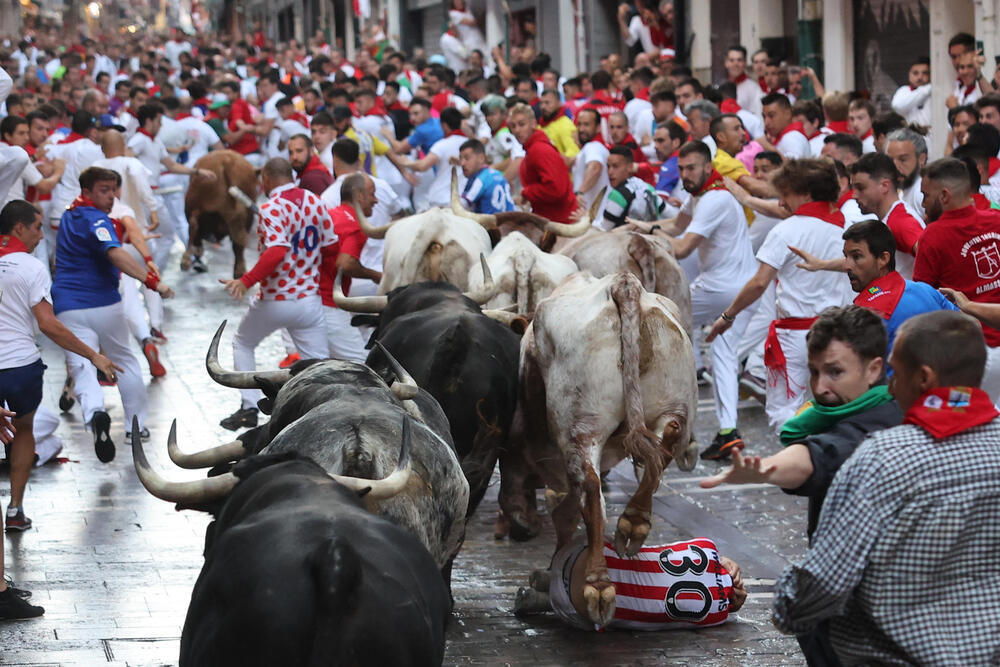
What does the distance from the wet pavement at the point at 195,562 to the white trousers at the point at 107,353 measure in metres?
0.44

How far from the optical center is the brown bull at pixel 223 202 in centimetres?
1861

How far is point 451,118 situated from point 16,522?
9.23 m

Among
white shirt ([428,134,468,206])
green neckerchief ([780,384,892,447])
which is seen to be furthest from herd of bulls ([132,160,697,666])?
white shirt ([428,134,468,206])

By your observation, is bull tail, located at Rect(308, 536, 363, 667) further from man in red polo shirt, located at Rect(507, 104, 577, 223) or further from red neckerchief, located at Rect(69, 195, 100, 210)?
man in red polo shirt, located at Rect(507, 104, 577, 223)

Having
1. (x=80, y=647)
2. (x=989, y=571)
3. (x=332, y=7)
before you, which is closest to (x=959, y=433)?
(x=989, y=571)

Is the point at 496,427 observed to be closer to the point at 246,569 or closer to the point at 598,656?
the point at 598,656

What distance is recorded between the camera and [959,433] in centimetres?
378

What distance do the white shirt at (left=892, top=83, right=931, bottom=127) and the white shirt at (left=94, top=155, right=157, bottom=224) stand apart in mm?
8298

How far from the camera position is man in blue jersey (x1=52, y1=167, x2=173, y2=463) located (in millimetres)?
10258

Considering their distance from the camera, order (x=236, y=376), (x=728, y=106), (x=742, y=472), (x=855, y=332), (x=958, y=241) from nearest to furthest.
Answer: (x=742, y=472), (x=855, y=332), (x=236, y=376), (x=958, y=241), (x=728, y=106)

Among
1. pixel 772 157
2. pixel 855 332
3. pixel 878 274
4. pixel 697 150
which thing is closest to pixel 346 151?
pixel 697 150

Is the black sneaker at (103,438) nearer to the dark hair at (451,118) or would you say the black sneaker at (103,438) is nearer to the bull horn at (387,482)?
the bull horn at (387,482)

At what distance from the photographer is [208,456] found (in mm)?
5645

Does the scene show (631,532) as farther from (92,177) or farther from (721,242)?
(92,177)
